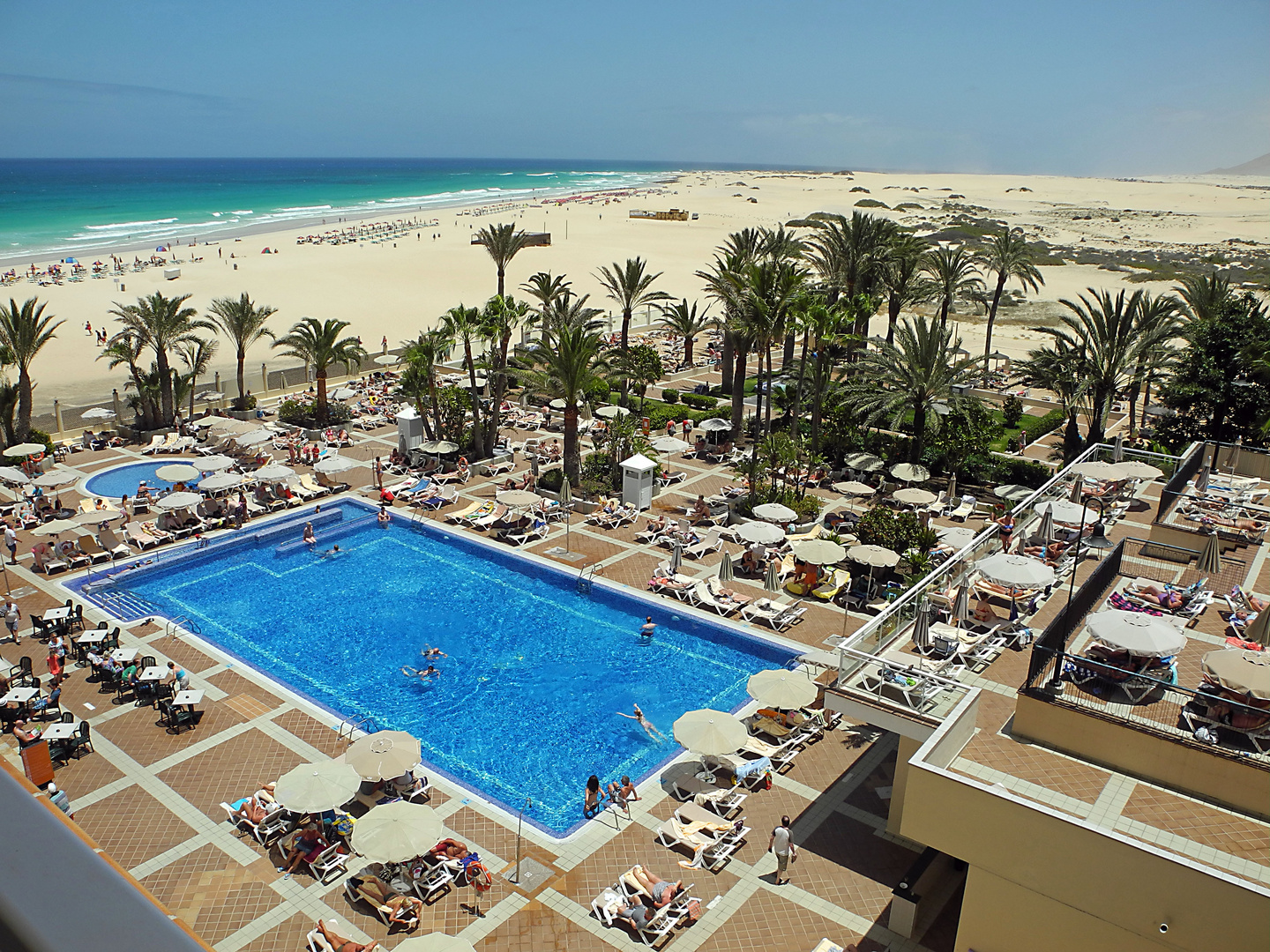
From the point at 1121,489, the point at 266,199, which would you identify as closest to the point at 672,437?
the point at 1121,489

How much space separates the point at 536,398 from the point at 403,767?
2623 centimetres

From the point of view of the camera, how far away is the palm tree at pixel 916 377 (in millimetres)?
29266

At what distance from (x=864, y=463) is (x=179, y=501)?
20580 millimetres

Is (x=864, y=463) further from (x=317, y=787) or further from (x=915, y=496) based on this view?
(x=317, y=787)

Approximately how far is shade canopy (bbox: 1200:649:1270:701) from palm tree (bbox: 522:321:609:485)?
1909 centimetres

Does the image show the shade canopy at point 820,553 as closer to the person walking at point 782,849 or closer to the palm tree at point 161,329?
the person walking at point 782,849

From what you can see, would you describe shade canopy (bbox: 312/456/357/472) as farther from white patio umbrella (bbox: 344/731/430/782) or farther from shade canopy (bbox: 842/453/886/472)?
shade canopy (bbox: 842/453/886/472)

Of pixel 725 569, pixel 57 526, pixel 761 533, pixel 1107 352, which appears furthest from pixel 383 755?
pixel 1107 352

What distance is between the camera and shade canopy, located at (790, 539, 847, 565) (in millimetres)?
21234

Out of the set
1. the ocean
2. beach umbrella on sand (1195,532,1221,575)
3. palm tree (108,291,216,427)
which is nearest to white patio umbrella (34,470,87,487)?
palm tree (108,291,216,427)

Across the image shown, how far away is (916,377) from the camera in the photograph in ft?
96.3

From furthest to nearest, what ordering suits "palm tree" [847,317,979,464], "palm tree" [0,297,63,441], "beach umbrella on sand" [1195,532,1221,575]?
"palm tree" [0,297,63,441], "palm tree" [847,317,979,464], "beach umbrella on sand" [1195,532,1221,575]

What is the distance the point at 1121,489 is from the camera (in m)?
22.7

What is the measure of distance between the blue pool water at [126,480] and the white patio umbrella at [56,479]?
43.9 inches
